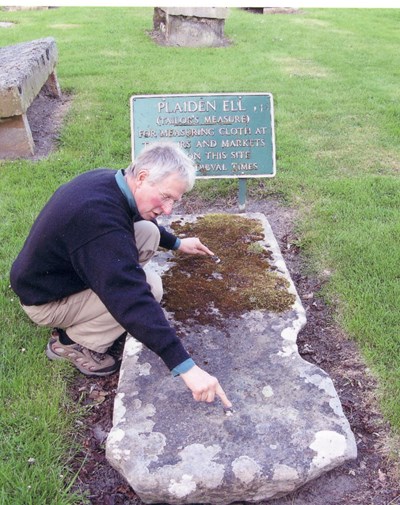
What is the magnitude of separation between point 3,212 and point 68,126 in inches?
91.0

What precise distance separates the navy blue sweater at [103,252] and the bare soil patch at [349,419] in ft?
2.26

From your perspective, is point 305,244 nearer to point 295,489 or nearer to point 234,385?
point 234,385

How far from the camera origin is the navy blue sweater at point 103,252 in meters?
2.29

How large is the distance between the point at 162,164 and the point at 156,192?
0.13 metres

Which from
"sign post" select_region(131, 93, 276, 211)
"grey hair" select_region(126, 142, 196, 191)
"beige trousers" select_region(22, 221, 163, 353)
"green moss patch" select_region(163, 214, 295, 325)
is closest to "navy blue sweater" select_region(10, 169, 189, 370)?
"grey hair" select_region(126, 142, 196, 191)

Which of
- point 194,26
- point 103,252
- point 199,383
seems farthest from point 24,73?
point 194,26

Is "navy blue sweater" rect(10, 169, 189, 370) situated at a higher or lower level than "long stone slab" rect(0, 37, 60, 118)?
higher

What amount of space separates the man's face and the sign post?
1.89 meters

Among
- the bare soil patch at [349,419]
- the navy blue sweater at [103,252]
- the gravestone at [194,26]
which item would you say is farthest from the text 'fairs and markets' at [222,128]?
the gravestone at [194,26]

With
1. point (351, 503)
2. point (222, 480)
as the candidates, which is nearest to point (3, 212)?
point (222, 480)

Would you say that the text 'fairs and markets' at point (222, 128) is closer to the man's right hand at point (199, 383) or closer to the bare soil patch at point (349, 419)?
the bare soil patch at point (349, 419)

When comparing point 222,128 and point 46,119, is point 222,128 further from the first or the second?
point 46,119

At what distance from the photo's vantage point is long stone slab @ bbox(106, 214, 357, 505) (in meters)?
2.27

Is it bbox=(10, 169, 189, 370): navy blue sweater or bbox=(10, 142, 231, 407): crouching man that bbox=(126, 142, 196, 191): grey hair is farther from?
bbox=(10, 169, 189, 370): navy blue sweater
